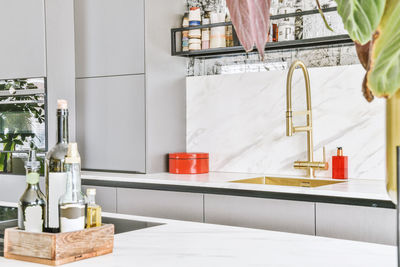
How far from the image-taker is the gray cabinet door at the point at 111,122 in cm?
330

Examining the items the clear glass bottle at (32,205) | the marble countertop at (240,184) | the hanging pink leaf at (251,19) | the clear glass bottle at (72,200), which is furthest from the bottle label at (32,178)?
the marble countertop at (240,184)

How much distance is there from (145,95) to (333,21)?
47.2 inches

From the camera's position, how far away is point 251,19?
1.48 feet

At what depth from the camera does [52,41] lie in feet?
11.6

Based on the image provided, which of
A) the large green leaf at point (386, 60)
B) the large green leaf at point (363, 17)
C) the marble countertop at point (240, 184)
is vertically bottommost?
the marble countertop at point (240, 184)

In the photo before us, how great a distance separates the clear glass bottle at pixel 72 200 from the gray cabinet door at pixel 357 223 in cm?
144

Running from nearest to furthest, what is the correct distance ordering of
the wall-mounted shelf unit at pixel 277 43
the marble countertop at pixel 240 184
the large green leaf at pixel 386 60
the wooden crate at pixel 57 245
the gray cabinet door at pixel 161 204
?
the large green leaf at pixel 386 60 < the wooden crate at pixel 57 245 < the marble countertop at pixel 240 184 < the gray cabinet door at pixel 161 204 < the wall-mounted shelf unit at pixel 277 43

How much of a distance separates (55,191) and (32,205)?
0.08 metres

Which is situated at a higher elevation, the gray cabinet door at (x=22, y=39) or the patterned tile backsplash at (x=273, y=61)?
the gray cabinet door at (x=22, y=39)

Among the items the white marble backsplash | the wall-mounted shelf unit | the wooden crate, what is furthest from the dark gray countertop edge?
the wooden crate

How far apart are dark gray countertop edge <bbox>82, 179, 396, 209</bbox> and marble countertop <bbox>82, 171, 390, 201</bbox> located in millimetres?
12

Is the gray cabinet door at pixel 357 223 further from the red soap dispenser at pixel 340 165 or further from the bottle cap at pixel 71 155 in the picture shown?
the bottle cap at pixel 71 155

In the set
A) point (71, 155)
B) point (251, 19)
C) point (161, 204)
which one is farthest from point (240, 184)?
point (251, 19)

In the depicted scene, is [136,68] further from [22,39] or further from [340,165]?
[340,165]
